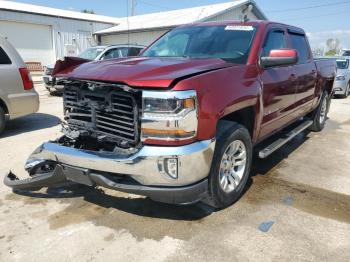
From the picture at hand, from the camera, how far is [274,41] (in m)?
4.51

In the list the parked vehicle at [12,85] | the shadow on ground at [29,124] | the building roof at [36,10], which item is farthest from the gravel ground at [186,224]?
the building roof at [36,10]

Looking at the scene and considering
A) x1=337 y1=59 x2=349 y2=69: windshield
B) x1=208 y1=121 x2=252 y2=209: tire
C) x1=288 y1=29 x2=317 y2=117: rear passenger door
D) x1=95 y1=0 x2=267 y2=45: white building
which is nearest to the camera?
x1=208 y1=121 x2=252 y2=209: tire

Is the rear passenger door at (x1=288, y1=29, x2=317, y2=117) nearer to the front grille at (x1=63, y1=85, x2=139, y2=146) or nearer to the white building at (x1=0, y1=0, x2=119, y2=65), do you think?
the front grille at (x1=63, y1=85, x2=139, y2=146)

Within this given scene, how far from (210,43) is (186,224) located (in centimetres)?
217

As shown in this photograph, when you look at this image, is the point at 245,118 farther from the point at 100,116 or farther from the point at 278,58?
the point at 100,116

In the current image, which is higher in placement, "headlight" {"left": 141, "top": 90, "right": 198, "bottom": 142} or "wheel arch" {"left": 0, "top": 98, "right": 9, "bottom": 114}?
"headlight" {"left": 141, "top": 90, "right": 198, "bottom": 142}

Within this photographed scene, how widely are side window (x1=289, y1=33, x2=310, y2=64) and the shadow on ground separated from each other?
4611mm

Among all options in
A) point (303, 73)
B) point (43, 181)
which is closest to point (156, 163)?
point (43, 181)

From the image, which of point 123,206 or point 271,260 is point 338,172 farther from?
point 123,206

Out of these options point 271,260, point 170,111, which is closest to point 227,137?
point 170,111

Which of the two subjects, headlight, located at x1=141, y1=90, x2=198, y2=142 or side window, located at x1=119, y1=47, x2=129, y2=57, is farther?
side window, located at x1=119, y1=47, x2=129, y2=57

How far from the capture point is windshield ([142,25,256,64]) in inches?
156

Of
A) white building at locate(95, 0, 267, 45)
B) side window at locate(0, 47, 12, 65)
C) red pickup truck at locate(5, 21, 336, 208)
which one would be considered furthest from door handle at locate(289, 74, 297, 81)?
white building at locate(95, 0, 267, 45)

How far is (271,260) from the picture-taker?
2.79 m
